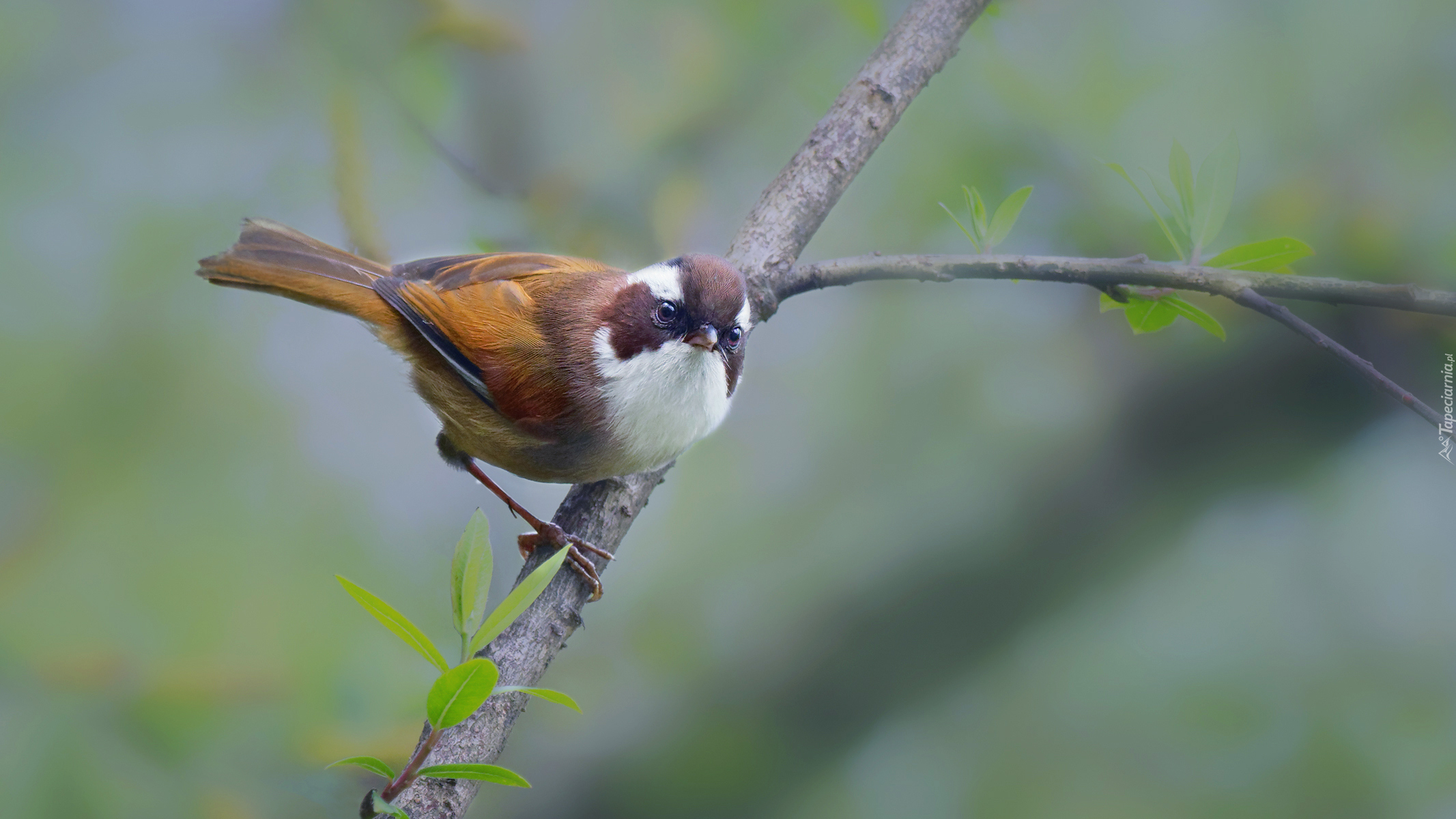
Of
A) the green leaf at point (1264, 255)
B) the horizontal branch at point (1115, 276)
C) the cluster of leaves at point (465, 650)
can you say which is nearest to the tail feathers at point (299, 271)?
the horizontal branch at point (1115, 276)

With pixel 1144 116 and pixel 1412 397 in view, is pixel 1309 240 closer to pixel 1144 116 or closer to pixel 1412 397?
pixel 1144 116

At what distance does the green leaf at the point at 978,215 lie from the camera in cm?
101

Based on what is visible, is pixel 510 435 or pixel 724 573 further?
pixel 724 573

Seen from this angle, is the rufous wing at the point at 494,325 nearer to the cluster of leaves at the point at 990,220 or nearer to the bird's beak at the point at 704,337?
the bird's beak at the point at 704,337

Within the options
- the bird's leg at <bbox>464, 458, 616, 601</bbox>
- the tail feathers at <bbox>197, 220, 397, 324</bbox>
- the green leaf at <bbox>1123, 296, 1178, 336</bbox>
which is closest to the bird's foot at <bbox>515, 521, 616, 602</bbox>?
the bird's leg at <bbox>464, 458, 616, 601</bbox>

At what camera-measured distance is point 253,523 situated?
1796mm

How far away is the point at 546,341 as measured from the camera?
1.24 m

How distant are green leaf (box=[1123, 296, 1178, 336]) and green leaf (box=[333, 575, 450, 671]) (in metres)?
0.86

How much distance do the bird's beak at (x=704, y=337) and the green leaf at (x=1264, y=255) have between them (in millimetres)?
599

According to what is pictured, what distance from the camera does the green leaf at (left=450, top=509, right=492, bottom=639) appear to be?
2.32 ft

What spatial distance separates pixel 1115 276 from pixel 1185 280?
0.24 ft

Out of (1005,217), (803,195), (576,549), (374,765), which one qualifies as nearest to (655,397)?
(576,549)

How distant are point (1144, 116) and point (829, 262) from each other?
3.05 ft

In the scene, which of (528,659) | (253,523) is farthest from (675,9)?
(528,659)
